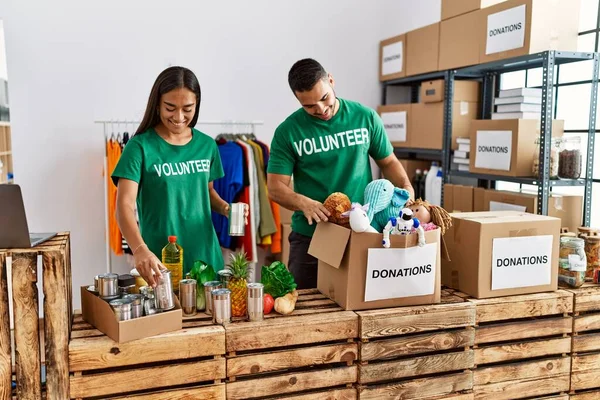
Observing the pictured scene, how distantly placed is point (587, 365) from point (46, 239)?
6.12 feet

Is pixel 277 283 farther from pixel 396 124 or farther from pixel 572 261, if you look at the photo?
pixel 396 124

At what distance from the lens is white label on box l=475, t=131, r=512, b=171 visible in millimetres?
3139

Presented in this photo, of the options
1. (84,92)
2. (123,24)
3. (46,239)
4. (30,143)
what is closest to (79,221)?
(30,143)

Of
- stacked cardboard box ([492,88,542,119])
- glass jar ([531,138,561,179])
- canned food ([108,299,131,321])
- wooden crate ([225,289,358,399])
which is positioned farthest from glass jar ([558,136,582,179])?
canned food ([108,299,131,321])

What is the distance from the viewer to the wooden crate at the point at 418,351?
5.64ft

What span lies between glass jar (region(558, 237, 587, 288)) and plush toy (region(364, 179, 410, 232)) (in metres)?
0.69

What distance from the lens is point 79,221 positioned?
3.93 meters

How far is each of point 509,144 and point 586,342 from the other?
137 cm

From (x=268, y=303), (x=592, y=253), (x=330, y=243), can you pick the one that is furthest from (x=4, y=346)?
(x=592, y=253)

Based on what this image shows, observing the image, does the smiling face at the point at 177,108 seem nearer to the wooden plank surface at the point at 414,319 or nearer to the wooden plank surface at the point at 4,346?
the wooden plank surface at the point at 4,346

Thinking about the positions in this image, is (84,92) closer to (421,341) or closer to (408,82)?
(408,82)

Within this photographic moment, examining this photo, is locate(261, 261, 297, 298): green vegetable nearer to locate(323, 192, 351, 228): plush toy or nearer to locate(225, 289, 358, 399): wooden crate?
locate(225, 289, 358, 399): wooden crate

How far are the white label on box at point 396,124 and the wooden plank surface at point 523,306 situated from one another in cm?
242

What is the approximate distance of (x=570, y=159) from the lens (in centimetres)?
298
